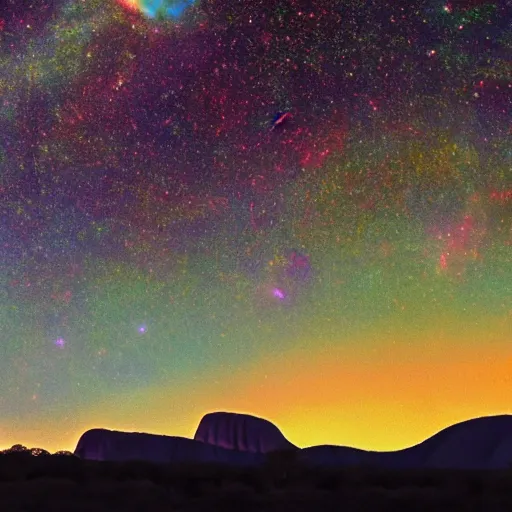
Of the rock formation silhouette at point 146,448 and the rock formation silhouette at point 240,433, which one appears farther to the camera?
the rock formation silhouette at point 240,433

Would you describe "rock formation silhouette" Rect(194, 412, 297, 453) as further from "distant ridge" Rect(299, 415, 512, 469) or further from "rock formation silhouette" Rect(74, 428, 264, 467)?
"distant ridge" Rect(299, 415, 512, 469)

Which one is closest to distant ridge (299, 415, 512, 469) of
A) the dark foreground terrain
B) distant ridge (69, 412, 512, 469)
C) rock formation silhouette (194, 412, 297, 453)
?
distant ridge (69, 412, 512, 469)

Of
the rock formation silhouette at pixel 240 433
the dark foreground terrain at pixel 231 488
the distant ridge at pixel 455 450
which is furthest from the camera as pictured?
Result: the rock formation silhouette at pixel 240 433

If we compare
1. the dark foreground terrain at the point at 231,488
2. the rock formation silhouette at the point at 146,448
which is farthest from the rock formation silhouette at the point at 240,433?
the dark foreground terrain at the point at 231,488

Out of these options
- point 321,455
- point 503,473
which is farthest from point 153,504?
point 321,455

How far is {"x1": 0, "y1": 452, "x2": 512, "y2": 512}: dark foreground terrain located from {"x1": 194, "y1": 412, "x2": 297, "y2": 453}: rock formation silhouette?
1.28 m

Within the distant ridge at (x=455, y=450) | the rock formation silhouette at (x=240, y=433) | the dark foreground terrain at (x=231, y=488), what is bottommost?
the dark foreground terrain at (x=231, y=488)

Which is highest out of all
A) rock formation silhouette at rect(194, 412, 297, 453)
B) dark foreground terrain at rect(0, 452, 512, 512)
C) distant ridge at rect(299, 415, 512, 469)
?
rock formation silhouette at rect(194, 412, 297, 453)

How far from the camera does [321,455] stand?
272 cm

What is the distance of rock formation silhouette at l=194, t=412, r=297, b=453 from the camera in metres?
3.13

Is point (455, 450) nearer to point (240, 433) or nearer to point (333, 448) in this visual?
point (333, 448)

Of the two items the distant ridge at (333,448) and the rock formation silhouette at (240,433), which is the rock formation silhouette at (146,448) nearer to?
the distant ridge at (333,448)

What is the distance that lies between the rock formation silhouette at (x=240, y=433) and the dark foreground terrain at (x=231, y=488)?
50.4 inches

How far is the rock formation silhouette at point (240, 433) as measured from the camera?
3.13 m
